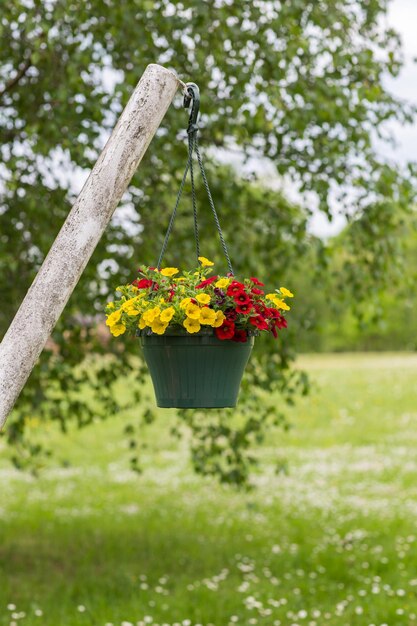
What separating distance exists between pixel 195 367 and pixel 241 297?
12.5 inches

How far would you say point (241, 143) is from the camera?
616 centimetres

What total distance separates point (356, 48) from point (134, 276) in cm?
233

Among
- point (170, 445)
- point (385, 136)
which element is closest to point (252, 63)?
point (385, 136)

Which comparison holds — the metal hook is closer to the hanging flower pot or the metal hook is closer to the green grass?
the hanging flower pot

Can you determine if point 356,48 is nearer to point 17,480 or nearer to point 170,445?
point 17,480

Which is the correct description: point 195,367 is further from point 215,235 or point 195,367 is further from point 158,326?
point 215,235

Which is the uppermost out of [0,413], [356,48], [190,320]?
[356,48]

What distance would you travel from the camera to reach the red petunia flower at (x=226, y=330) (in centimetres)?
302

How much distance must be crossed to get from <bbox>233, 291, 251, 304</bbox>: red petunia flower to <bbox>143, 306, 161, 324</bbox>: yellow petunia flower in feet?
0.93

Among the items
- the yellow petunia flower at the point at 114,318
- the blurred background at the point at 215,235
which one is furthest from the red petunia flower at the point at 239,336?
the blurred background at the point at 215,235

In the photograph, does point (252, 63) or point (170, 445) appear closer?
point (252, 63)

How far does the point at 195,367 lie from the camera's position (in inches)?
122

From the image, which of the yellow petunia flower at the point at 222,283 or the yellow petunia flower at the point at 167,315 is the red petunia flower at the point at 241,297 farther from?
the yellow petunia flower at the point at 167,315

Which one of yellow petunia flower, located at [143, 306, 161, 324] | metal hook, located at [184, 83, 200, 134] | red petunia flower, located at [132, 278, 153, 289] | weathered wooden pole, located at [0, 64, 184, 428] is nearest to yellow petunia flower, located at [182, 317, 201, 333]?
yellow petunia flower, located at [143, 306, 161, 324]
